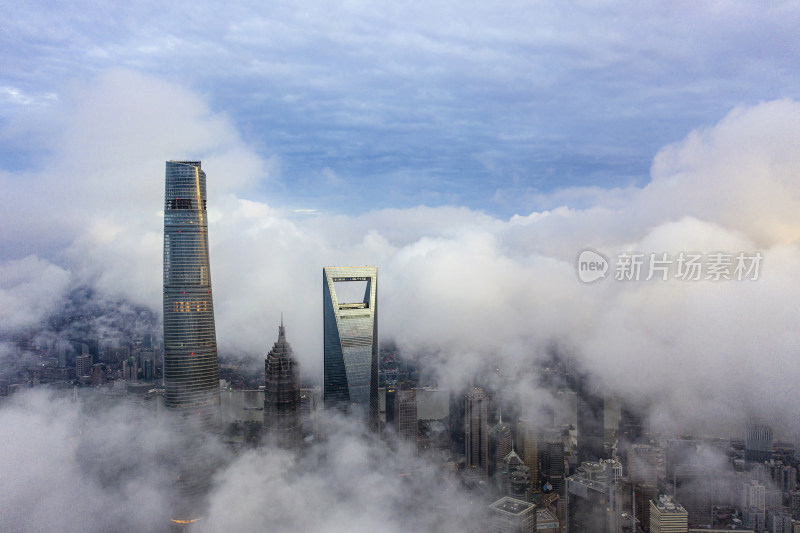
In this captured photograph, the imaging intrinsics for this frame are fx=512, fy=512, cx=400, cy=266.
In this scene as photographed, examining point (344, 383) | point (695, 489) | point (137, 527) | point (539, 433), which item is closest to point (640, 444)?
point (695, 489)

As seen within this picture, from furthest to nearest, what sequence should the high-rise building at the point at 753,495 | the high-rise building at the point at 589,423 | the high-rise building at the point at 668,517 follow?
the high-rise building at the point at 589,423 < the high-rise building at the point at 668,517 < the high-rise building at the point at 753,495

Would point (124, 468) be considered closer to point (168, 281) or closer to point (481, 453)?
point (168, 281)

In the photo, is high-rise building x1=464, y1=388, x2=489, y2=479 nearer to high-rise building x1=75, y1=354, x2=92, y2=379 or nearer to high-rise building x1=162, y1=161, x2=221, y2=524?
high-rise building x1=162, y1=161, x2=221, y2=524

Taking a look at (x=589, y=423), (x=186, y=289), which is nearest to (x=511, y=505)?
(x=589, y=423)

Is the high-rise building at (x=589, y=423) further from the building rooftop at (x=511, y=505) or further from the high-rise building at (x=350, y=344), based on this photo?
the high-rise building at (x=350, y=344)

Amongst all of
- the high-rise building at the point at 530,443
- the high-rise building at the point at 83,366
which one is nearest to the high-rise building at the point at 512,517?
the high-rise building at the point at 530,443

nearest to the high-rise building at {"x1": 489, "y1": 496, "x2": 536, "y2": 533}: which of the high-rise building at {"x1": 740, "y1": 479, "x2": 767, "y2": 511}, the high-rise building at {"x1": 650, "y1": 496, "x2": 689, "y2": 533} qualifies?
the high-rise building at {"x1": 650, "y1": 496, "x2": 689, "y2": 533}

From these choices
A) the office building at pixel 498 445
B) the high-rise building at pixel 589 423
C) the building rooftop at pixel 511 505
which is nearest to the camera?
the building rooftop at pixel 511 505

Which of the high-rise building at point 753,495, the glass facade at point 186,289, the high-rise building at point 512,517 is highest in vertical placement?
the glass facade at point 186,289
